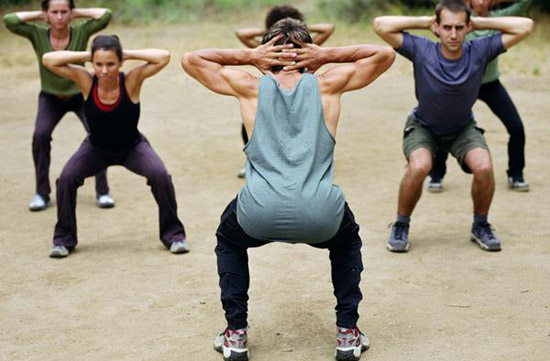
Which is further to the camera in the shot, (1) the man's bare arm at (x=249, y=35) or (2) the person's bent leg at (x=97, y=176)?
(1) the man's bare arm at (x=249, y=35)

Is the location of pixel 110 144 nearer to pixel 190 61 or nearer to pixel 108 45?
pixel 108 45

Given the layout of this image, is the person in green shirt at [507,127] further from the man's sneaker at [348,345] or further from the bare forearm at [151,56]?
the man's sneaker at [348,345]

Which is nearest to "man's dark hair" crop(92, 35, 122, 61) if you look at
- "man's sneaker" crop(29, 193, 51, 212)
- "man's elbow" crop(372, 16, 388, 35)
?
"man's elbow" crop(372, 16, 388, 35)

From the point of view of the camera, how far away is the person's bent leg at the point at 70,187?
6645mm

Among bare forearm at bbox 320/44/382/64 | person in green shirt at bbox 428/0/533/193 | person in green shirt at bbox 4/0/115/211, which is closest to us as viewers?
bare forearm at bbox 320/44/382/64

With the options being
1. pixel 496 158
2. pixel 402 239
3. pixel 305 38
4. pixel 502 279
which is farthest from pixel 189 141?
pixel 305 38

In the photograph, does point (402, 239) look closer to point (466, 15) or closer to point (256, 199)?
point (466, 15)

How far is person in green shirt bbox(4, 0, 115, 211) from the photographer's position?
7.83 m

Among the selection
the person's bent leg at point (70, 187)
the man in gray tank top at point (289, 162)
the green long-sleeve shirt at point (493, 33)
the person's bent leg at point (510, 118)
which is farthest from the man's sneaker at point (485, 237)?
the person's bent leg at point (70, 187)

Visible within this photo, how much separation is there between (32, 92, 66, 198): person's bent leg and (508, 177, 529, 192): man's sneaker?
3.87 m

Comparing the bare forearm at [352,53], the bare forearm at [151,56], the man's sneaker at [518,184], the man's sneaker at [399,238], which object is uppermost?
the bare forearm at [352,53]

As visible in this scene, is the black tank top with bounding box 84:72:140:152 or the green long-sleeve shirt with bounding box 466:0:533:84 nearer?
the black tank top with bounding box 84:72:140:152

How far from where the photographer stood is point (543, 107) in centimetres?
1156

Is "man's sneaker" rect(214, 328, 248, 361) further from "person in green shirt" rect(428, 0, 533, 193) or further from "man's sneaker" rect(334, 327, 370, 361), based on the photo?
"person in green shirt" rect(428, 0, 533, 193)
